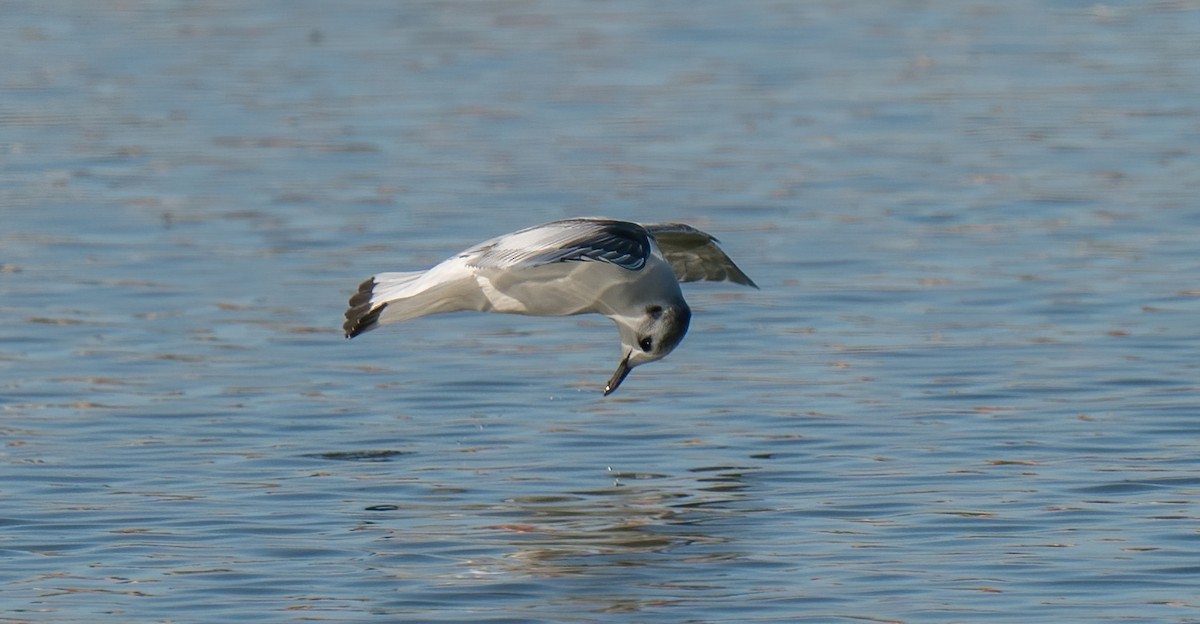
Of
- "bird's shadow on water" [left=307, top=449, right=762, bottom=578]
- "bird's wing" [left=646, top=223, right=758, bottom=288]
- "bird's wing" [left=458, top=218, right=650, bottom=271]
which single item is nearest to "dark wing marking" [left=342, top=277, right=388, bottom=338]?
"bird's wing" [left=458, top=218, right=650, bottom=271]

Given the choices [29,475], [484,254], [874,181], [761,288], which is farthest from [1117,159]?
[29,475]

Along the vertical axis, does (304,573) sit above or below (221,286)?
above

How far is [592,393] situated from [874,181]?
619cm

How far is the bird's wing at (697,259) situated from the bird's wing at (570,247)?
3.52ft

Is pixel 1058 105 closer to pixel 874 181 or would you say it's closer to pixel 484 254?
pixel 874 181

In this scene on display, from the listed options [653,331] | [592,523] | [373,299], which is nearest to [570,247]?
[653,331]

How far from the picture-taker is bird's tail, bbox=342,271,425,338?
9820 mm

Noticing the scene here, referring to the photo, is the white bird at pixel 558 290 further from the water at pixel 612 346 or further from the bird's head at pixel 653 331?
the water at pixel 612 346

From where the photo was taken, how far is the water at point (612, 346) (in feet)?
27.6

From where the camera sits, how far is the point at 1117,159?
1752 cm

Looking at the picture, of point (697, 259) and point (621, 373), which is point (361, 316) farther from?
point (697, 259)

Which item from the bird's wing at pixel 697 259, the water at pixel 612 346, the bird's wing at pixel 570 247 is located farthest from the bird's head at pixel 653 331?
the bird's wing at pixel 697 259

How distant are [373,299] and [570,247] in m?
1.03

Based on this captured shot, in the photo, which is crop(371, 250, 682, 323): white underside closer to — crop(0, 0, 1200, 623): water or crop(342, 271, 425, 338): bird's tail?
crop(342, 271, 425, 338): bird's tail
